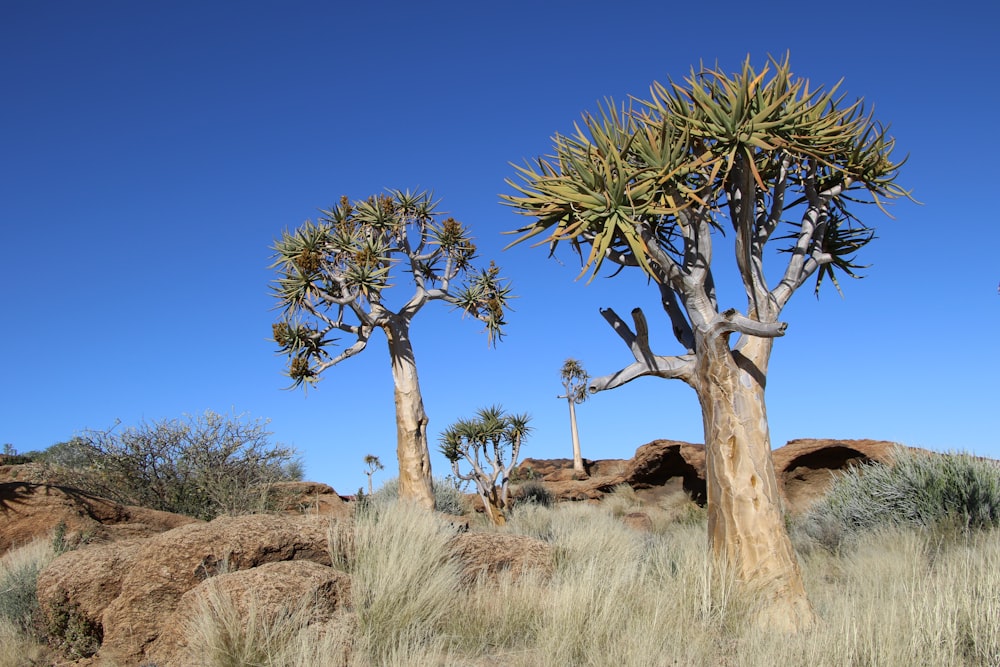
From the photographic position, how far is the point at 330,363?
52.3 feet

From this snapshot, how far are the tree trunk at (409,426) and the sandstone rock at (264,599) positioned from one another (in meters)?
9.47

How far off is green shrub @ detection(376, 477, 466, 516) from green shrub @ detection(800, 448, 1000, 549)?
10.1 m

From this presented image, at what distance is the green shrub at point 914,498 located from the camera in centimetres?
1058

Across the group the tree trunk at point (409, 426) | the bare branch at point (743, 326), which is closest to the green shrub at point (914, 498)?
the bare branch at point (743, 326)

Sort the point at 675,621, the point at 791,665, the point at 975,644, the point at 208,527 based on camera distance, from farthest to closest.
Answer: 1. the point at 208,527
2. the point at 675,621
3. the point at 975,644
4. the point at 791,665

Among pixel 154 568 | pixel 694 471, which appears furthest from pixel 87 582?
pixel 694 471

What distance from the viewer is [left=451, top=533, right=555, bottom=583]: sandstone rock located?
7.09 meters

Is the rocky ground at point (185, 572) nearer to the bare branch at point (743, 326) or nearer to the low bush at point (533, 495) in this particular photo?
the bare branch at point (743, 326)

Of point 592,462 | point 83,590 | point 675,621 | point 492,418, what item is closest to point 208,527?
point 83,590

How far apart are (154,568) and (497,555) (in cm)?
311

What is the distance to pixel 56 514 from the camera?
37.0ft

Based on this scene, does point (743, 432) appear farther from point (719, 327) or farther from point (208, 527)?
point (208, 527)

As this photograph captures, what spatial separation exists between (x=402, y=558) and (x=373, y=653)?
1082 mm

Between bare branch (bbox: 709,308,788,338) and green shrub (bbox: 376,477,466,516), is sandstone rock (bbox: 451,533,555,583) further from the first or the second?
green shrub (bbox: 376,477,466,516)
